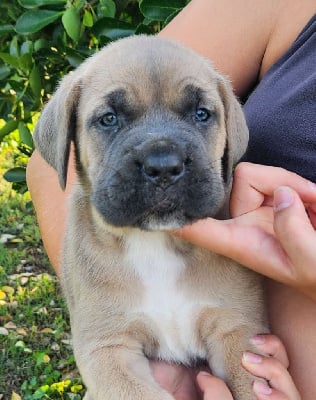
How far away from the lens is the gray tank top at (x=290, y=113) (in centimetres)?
238

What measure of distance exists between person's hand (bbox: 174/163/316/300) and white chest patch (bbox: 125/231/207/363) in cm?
22

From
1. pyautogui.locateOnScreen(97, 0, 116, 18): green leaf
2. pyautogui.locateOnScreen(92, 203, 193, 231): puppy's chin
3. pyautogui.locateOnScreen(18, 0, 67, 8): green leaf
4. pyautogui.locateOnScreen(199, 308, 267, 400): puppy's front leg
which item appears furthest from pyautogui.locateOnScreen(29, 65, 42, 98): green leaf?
pyautogui.locateOnScreen(199, 308, 267, 400): puppy's front leg

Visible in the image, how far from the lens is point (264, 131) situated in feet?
8.17

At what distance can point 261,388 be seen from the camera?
7.59ft

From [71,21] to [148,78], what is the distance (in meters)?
0.83

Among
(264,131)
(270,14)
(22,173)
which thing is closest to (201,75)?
(264,131)

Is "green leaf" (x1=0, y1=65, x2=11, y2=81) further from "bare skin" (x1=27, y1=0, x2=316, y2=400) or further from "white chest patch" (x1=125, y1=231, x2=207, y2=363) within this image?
"white chest patch" (x1=125, y1=231, x2=207, y2=363)

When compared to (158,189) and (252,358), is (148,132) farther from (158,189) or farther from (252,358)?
(252,358)

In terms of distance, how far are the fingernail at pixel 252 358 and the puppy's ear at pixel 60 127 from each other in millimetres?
901

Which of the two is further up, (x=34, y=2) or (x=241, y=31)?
(x=241, y=31)

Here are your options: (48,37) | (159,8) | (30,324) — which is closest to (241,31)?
(159,8)

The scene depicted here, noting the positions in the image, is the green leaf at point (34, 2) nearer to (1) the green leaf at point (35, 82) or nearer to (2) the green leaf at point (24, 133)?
(1) the green leaf at point (35, 82)

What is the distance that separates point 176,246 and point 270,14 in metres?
1.02

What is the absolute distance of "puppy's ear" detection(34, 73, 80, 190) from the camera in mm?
2525
